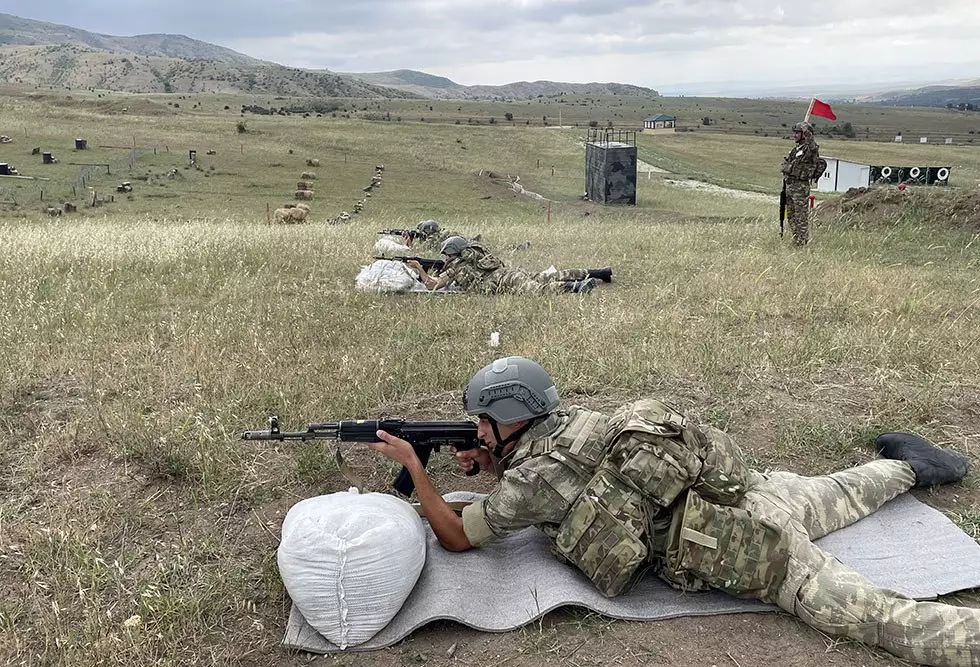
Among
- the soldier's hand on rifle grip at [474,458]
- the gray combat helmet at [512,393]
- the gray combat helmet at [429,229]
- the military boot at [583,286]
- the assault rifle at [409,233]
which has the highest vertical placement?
the gray combat helmet at [512,393]

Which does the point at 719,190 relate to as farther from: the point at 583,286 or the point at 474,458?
the point at 474,458

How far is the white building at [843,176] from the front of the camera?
32.2 metres

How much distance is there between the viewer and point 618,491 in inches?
123

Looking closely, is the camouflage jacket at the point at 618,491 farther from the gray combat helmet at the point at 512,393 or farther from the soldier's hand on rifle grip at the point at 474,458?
the soldier's hand on rifle grip at the point at 474,458

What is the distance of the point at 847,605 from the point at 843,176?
115 feet

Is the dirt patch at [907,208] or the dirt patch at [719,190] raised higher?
the dirt patch at [907,208]

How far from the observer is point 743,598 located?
322 centimetres

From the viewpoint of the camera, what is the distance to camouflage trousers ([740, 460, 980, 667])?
2.86 metres

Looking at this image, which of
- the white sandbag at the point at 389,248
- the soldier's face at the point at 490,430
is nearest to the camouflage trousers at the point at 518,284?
the white sandbag at the point at 389,248

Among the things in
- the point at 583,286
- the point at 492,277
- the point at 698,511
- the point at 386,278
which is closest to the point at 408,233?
the point at 386,278

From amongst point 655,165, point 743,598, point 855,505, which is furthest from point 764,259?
point 655,165

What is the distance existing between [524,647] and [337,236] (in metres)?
11.2

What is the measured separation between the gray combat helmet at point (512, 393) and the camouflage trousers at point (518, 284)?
5421 mm

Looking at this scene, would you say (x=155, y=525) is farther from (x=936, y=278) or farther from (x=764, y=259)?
(x=936, y=278)
